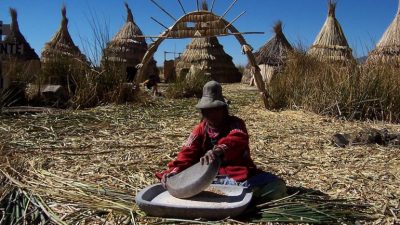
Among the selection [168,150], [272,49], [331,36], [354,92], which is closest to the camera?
[168,150]

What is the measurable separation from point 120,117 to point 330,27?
10.9 meters

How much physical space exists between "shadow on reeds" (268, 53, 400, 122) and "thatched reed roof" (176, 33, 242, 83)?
11263mm

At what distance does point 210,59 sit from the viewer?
18578 millimetres

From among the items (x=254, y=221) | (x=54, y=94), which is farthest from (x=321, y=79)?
(x=254, y=221)

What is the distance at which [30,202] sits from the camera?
2752mm

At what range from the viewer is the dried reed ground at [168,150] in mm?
3236

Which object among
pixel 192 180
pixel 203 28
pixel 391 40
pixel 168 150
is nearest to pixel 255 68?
pixel 203 28

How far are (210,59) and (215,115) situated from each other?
15.9m

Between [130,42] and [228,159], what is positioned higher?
[130,42]

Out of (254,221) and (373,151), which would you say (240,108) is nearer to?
(373,151)

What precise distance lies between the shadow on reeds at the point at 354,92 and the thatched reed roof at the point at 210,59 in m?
11.3

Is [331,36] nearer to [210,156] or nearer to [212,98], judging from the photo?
[212,98]

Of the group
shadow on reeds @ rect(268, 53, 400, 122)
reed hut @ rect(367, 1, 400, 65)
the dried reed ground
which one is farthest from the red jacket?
reed hut @ rect(367, 1, 400, 65)

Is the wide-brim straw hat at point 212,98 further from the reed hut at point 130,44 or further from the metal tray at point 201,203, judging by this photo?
the reed hut at point 130,44
